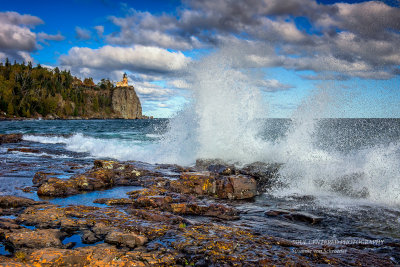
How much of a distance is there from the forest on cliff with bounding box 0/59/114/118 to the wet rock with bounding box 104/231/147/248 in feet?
311

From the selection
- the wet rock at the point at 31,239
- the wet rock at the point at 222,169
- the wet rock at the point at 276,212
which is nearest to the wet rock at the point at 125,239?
the wet rock at the point at 31,239

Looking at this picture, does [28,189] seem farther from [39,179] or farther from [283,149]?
[283,149]

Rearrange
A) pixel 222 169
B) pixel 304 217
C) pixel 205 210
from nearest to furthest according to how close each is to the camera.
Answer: pixel 304 217 < pixel 205 210 < pixel 222 169

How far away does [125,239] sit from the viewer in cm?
369

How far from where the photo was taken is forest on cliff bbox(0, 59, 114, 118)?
8450 centimetres

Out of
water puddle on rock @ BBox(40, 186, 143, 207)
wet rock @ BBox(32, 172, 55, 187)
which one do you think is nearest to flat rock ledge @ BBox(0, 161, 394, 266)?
water puddle on rock @ BBox(40, 186, 143, 207)

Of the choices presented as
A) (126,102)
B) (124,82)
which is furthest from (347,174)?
(124,82)

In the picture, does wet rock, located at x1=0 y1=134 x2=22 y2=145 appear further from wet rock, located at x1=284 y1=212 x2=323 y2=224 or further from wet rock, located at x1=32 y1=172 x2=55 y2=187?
wet rock, located at x1=284 y1=212 x2=323 y2=224

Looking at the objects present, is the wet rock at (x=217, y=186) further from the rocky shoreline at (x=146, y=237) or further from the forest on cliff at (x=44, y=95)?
the forest on cliff at (x=44, y=95)

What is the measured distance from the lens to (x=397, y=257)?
12.5 feet

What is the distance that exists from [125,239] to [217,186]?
14.0 feet

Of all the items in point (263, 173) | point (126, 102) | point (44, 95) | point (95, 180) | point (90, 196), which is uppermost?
point (126, 102)

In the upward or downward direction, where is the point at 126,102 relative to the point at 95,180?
upward

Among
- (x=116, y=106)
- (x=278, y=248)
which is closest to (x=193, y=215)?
(x=278, y=248)
